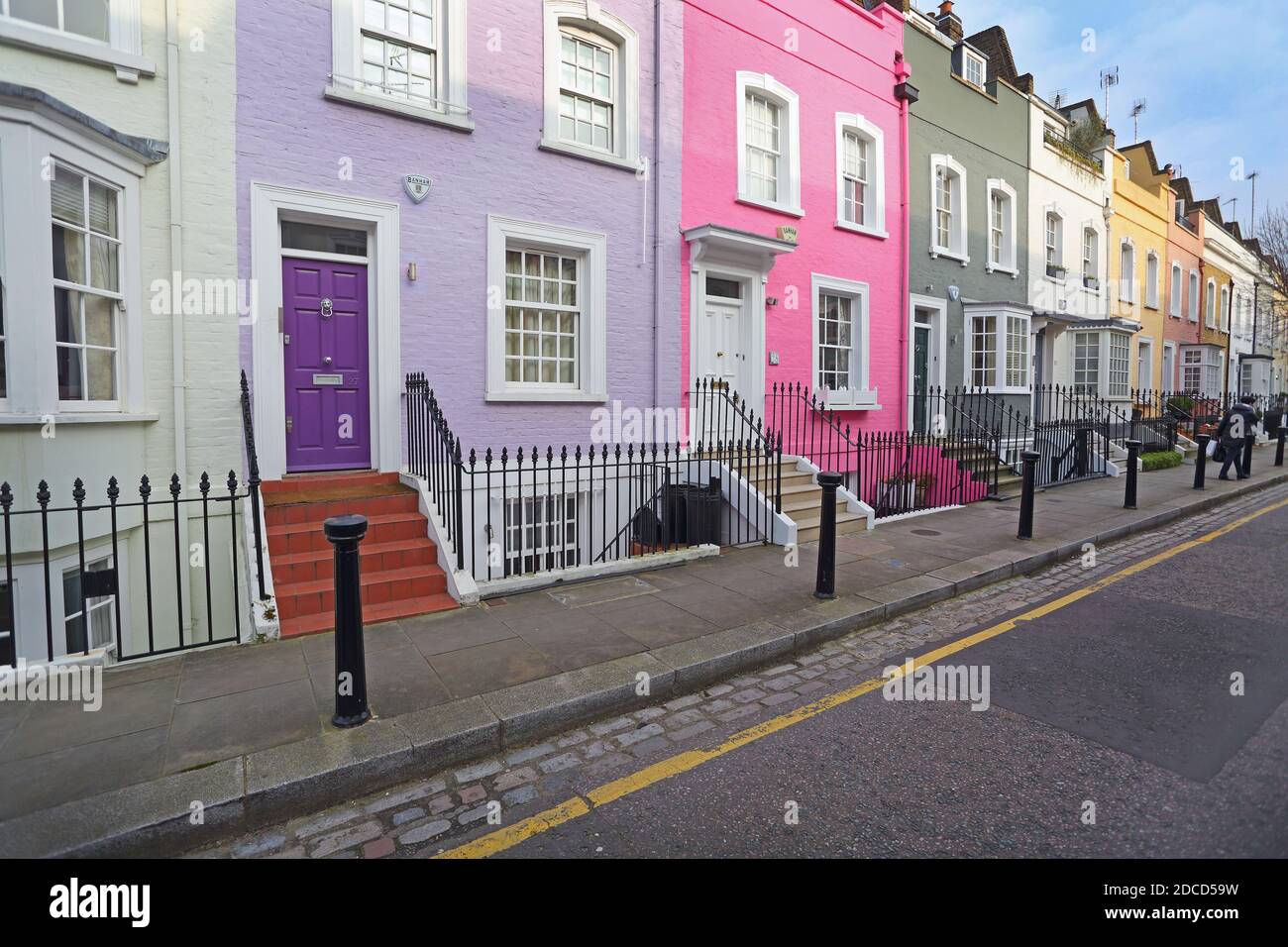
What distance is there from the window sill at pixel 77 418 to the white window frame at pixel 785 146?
881cm

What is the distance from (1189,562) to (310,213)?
10.5 metres

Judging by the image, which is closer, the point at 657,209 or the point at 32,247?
the point at 32,247

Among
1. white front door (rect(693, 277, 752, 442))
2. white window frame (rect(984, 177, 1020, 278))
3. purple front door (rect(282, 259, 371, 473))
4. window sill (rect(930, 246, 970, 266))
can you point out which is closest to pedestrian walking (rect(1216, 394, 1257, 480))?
white window frame (rect(984, 177, 1020, 278))

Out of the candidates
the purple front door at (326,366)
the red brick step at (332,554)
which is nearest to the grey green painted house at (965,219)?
the purple front door at (326,366)

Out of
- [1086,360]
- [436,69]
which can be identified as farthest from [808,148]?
[1086,360]

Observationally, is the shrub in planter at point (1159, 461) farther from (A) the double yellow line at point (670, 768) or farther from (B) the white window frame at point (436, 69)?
(B) the white window frame at point (436, 69)

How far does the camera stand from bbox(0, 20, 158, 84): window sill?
18.6ft

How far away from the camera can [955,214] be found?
15312 mm

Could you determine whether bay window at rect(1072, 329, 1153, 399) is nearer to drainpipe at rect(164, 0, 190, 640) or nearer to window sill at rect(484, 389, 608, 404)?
window sill at rect(484, 389, 608, 404)

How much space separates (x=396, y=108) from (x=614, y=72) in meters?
3.38

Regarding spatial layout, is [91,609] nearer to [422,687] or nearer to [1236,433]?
[422,687]

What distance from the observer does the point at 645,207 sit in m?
9.76
